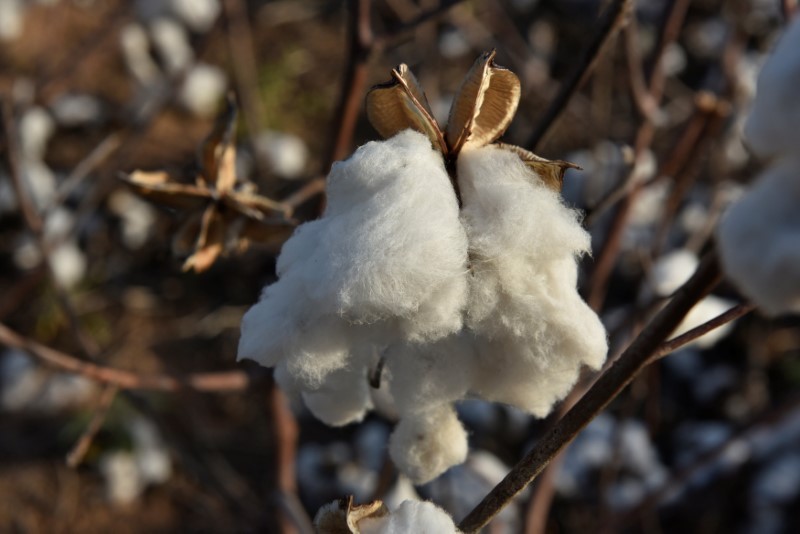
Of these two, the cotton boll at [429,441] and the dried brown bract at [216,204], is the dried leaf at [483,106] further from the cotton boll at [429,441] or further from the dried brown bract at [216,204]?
the dried brown bract at [216,204]

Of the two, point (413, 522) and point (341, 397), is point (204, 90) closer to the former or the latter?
point (341, 397)

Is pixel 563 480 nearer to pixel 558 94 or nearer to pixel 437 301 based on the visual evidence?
pixel 558 94

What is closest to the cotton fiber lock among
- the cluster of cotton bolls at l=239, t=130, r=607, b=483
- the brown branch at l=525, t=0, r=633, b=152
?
the cluster of cotton bolls at l=239, t=130, r=607, b=483

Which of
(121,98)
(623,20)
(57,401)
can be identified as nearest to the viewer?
(623,20)

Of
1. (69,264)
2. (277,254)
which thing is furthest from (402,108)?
(69,264)

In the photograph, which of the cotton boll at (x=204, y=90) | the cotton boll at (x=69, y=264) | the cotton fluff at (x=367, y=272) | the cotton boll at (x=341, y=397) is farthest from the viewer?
the cotton boll at (x=204, y=90)

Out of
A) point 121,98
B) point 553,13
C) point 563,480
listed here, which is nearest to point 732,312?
point 563,480

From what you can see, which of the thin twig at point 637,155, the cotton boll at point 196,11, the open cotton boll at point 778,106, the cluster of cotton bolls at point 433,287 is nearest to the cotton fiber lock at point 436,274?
the cluster of cotton bolls at point 433,287
